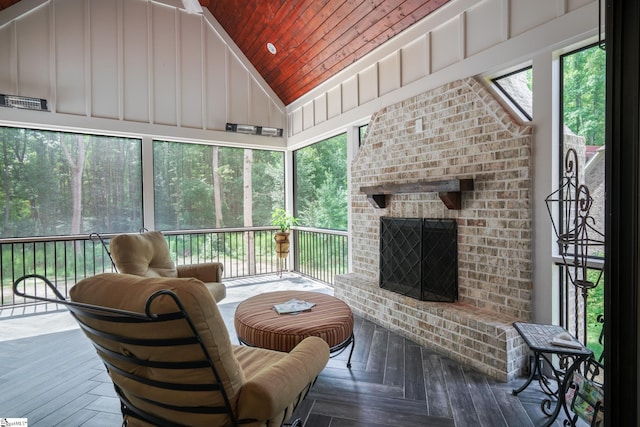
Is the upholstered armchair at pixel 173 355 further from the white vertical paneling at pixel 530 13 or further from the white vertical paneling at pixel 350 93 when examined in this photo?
the white vertical paneling at pixel 350 93

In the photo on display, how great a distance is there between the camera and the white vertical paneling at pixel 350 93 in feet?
13.9

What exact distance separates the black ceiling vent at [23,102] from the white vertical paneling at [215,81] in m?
2.07

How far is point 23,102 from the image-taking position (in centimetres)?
393

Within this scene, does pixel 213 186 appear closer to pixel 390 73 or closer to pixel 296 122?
pixel 296 122

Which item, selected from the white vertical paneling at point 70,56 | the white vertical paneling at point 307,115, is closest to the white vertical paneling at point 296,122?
the white vertical paneling at point 307,115

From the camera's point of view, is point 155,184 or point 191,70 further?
point 191,70

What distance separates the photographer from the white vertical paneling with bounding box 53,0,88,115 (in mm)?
4211

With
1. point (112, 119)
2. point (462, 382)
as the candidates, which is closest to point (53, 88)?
point (112, 119)

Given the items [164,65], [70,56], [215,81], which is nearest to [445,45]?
[215,81]

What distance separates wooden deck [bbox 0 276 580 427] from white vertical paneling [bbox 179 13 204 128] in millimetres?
3571

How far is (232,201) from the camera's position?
5.61 metres

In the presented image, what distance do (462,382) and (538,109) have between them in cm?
208

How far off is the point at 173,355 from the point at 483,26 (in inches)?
128

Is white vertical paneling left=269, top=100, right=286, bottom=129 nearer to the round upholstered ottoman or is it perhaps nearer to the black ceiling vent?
the black ceiling vent
